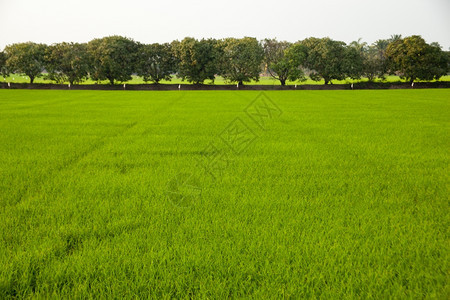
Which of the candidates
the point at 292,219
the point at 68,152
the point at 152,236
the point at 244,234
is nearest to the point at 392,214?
the point at 292,219

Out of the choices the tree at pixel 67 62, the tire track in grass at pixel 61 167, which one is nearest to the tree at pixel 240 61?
the tree at pixel 67 62

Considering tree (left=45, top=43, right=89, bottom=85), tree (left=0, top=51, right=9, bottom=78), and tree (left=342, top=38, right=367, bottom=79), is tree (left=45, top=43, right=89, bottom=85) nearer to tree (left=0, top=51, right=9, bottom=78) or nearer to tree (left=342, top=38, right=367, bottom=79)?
tree (left=0, top=51, right=9, bottom=78)

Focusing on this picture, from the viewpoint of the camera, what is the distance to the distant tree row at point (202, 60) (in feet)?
137

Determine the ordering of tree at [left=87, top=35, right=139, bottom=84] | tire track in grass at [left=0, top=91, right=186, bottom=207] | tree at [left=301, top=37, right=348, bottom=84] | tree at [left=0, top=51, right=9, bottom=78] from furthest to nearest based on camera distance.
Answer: tree at [left=0, top=51, right=9, bottom=78] → tree at [left=301, top=37, right=348, bottom=84] → tree at [left=87, top=35, right=139, bottom=84] → tire track in grass at [left=0, top=91, right=186, bottom=207]

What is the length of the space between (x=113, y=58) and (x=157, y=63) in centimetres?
655

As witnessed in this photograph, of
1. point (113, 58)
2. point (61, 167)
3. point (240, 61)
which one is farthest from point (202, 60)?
point (61, 167)

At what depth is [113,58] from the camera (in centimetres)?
4144

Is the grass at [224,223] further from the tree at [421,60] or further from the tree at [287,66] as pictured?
the tree at [421,60]

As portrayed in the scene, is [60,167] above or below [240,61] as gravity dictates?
below

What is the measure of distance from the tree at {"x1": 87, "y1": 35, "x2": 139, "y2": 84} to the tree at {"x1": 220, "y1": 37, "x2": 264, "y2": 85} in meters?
14.2

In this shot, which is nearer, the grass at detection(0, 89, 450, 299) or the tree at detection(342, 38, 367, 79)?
the grass at detection(0, 89, 450, 299)

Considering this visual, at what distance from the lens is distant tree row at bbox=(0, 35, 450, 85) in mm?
41625

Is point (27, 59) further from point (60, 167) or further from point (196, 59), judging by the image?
point (60, 167)

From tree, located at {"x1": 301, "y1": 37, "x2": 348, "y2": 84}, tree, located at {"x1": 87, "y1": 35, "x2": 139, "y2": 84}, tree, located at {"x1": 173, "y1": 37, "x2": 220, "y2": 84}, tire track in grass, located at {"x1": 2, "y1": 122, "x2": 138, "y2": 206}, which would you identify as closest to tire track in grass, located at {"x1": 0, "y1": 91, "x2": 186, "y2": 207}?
tire track in grass, located at {"x1": 2, "y1": 122, "x2": 138, "y2": 206}
